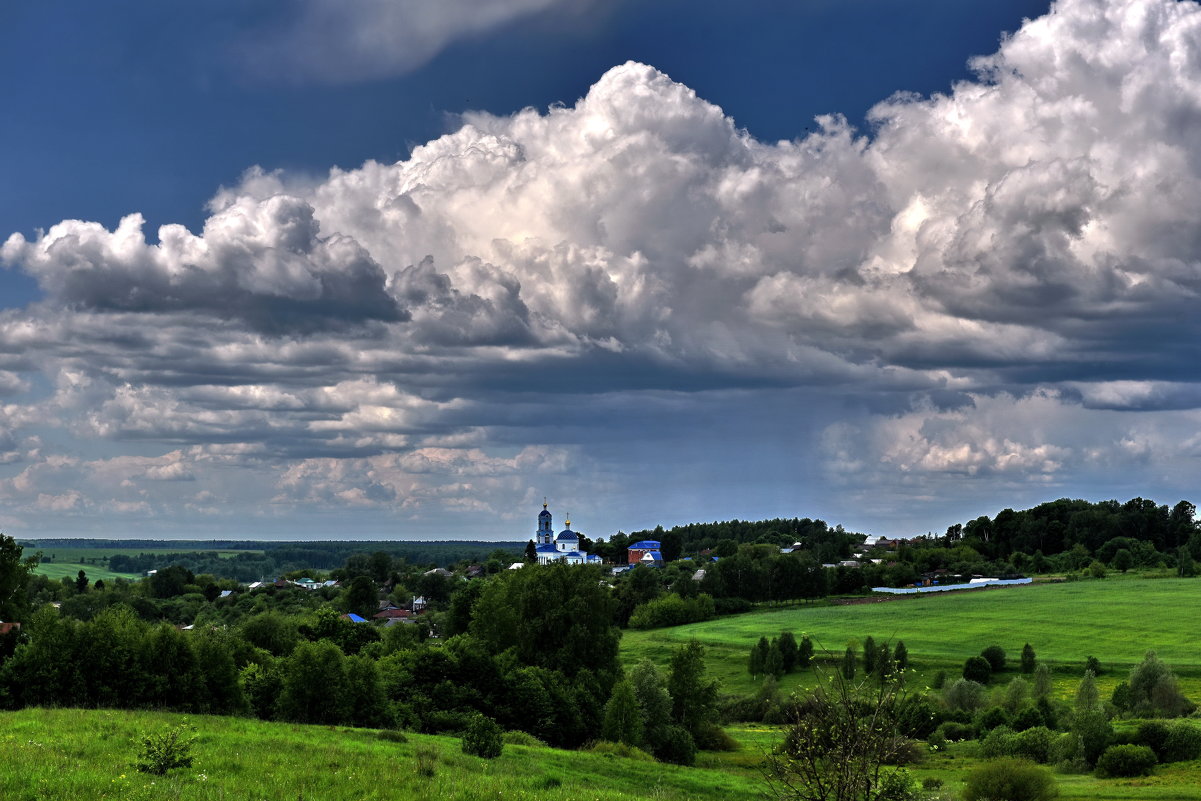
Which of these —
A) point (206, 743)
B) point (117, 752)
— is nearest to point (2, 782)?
point (117, 752)

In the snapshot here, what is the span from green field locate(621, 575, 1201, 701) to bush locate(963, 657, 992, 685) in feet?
6.58

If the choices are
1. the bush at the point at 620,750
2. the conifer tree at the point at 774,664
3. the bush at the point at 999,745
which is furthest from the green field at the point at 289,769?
the conifer tree at the point at 774,664

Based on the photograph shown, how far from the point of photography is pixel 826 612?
162 m

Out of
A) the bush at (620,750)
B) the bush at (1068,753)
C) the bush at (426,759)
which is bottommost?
the bush at (1068,753)

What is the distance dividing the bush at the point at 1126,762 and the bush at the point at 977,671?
4547cm

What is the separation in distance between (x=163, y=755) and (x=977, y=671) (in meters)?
103

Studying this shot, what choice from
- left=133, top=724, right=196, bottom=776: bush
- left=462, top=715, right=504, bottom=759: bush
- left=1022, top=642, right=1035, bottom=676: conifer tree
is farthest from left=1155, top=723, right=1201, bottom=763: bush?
left=133, top=724, right=196, bottom=776: bush

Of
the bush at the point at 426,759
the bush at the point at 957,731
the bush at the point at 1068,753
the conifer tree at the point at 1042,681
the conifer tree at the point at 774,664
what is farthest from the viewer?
the conifer tree at the point at 774,664

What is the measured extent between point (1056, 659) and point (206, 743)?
107433 mm

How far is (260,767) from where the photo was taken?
83.3ft

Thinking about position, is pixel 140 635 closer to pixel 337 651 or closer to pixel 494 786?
pixel 337 651

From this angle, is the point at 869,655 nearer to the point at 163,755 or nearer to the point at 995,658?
the point at 995,658

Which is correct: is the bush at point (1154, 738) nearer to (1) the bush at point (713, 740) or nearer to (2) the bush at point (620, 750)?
(1) the bush at point (713, 740)

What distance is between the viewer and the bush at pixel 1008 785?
49469 mm
